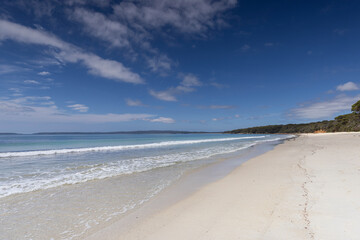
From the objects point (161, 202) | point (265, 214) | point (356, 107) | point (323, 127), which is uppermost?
point (356, 107)

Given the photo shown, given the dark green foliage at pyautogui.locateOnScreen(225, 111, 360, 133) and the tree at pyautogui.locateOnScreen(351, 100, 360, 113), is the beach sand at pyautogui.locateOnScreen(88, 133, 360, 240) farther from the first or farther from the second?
the tree at pyautogui.locateOnScreen(351, 100, 360, 113)

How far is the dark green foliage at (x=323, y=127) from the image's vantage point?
5441 centimetres

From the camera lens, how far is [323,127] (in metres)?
74.1

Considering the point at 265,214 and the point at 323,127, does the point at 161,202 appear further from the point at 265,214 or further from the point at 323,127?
the point at 323,127

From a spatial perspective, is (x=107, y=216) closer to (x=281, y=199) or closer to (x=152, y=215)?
(x=152, y=215)

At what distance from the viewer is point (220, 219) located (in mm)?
3979

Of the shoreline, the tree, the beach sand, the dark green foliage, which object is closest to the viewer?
the beach sand

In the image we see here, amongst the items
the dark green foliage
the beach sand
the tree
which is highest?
the tree

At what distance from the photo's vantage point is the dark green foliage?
54.4 meters

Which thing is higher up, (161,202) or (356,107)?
(356,107)

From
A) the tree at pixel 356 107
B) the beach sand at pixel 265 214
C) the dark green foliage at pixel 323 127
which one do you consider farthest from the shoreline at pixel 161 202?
the tree at pixel 356 107

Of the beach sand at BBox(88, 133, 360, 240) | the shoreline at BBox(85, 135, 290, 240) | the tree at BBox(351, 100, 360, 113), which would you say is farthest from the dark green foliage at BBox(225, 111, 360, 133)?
the shoreline at BBox(85, 135, 290, 240)

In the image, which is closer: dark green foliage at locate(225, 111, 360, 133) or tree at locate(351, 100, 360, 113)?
dark green foliage at locate(225, 111, 360, 133)

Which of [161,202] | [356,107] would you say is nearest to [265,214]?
[161,202]
